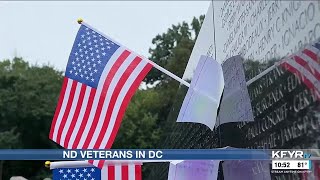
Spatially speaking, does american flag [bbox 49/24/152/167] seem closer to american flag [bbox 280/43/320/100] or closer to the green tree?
american flag [bbox 280/43/320/100]

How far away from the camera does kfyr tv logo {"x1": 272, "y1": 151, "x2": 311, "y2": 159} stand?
3.98m

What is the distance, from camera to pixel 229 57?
258 inches

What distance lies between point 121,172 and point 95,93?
1.05 m

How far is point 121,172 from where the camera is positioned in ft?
24.1

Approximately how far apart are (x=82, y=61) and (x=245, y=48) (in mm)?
2226

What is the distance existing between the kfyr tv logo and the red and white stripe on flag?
10.3 feet

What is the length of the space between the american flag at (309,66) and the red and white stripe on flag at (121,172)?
3.69m

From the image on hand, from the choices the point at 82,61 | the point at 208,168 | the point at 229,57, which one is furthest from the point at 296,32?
the point at 82,61

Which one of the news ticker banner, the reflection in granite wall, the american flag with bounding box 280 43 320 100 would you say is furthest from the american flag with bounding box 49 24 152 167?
the american flag with bounding box 280 43 320 100

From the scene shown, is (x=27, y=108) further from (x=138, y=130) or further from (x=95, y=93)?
(x=95, y=93)

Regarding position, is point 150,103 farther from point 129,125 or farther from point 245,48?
point 245,48

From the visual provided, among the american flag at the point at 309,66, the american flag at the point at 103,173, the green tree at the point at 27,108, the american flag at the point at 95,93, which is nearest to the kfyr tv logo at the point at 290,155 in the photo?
the american flag at the point at 309,66

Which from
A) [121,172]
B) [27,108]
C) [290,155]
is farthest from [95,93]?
[27,108]

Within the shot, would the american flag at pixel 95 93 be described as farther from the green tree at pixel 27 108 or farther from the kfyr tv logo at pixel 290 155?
the green tree at pixel 27 108
